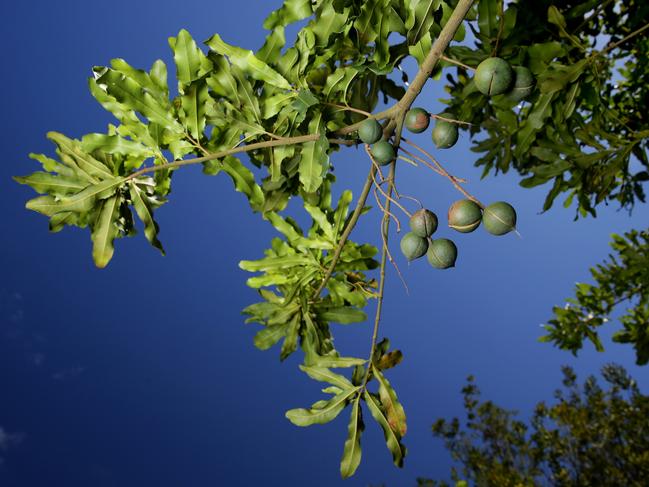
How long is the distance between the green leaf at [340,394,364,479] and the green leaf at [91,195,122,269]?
131 centimetres

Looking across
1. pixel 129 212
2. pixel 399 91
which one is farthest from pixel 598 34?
pixel 129 212

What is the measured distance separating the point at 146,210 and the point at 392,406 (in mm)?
1429

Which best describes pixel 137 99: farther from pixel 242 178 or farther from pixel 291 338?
pixel 291 338

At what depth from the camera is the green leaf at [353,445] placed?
225 centimetres

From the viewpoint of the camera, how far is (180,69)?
6.29 ft

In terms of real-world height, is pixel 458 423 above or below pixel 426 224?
above

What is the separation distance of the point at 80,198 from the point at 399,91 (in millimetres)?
1851

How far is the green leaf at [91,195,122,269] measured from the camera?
80.2 inches

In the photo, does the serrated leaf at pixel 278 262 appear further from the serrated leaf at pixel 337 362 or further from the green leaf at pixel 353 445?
the green leaf at pixel 353 445

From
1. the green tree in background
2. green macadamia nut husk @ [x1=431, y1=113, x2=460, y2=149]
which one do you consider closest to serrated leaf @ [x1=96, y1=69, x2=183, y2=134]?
the green tree in background

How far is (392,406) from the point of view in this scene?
7.46 ft

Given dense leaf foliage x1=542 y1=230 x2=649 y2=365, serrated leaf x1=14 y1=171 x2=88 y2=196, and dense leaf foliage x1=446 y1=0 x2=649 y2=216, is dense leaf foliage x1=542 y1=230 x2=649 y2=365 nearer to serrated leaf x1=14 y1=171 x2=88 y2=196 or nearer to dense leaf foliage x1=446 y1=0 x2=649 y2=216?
dense leaf foliage x1=446 y1=0 x2=649 y2=216

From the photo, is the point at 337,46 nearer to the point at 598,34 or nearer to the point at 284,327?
the point at 284,327

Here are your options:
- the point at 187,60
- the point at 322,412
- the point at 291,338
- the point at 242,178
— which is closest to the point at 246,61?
the point at 187,60
